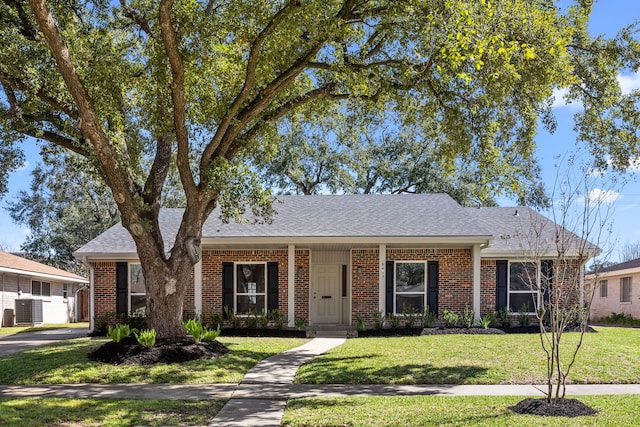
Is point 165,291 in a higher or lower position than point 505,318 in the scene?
higher

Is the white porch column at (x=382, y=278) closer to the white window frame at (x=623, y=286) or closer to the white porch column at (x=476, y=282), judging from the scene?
the white porch column at (x=476, y=282)

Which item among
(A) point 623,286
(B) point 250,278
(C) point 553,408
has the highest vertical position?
(B) point 250,278

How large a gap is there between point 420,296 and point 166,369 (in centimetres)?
939

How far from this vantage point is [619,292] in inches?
1158

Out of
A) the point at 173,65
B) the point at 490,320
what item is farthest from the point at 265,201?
the point at 490,320

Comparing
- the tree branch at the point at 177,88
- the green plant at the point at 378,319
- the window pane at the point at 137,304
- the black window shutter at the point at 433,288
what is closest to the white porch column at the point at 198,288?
the window pane at the point at 137,304

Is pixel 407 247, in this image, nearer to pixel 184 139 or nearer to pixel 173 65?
pixel 184 139

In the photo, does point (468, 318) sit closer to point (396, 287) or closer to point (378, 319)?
point (396, 287)

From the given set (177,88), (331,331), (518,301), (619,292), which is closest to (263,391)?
(177,88)

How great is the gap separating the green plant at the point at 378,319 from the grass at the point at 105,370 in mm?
5044

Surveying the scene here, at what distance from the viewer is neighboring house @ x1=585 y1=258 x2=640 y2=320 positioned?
27438 millimetres

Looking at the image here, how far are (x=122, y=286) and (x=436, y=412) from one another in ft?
44.5

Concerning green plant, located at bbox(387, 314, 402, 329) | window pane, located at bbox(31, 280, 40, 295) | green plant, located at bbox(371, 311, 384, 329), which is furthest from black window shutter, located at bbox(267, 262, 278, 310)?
window pane, located at bbox(31, 280, 40, 295)

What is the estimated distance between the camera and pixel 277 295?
18984 mm
